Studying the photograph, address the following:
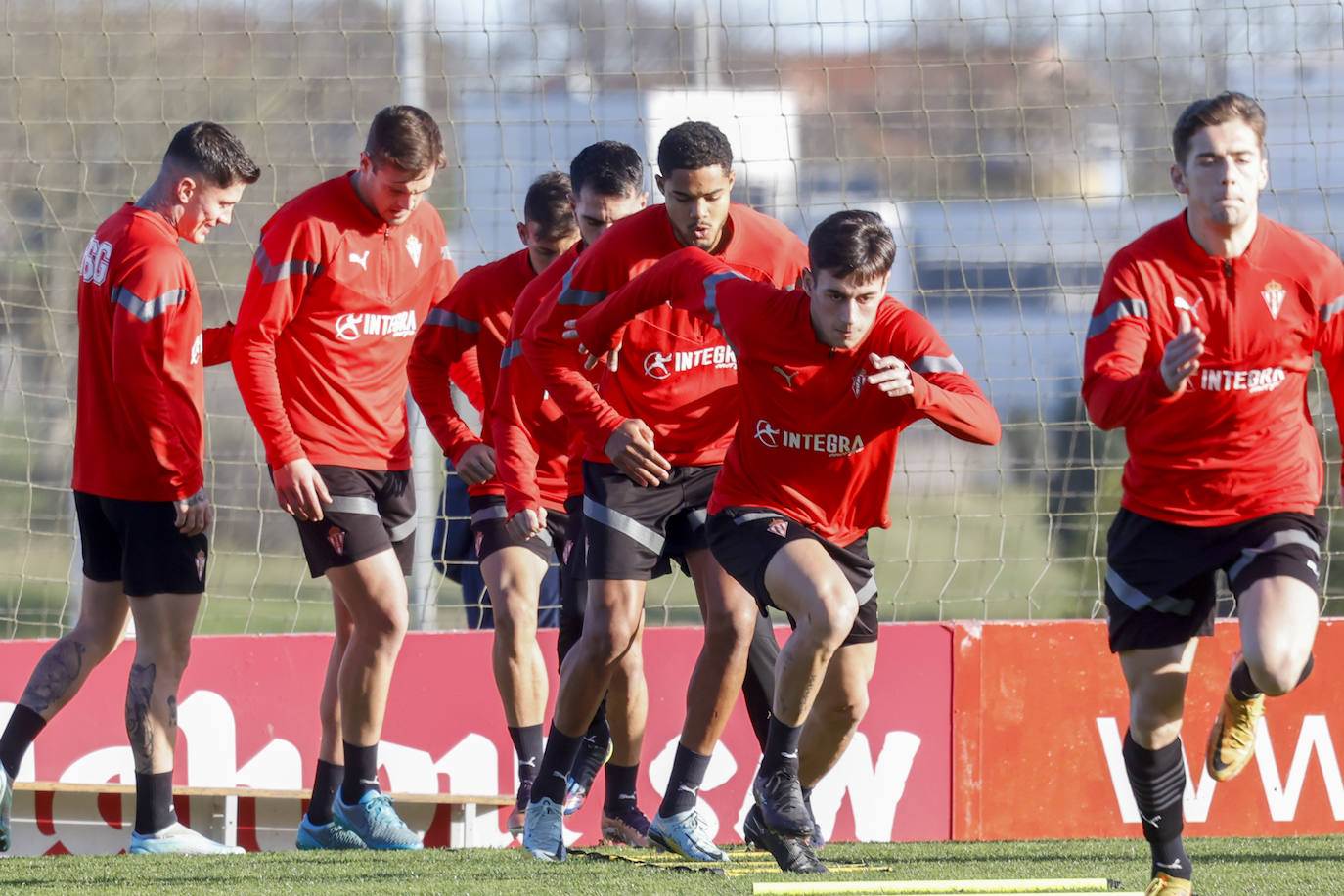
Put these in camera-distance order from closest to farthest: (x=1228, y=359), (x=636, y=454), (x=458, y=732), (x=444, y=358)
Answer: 1. (x=1228, y=359)
2. (x=636, y=454)
3. (x=444, y=358)
4. (x=458, y=732)

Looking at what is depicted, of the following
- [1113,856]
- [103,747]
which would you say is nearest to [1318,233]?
[1113,856]

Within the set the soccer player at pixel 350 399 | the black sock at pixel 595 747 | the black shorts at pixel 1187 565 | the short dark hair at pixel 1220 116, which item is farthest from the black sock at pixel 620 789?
the short dark hair at pixel 1220 116

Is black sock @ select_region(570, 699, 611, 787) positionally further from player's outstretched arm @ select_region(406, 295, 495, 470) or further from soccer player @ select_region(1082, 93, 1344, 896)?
soccer player @ select_region(1082, 93, 1344, 896)

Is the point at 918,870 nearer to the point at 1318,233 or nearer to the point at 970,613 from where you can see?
the point at 1318,233

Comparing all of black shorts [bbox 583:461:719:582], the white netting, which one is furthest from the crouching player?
the white netting

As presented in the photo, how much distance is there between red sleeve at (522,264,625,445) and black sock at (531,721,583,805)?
876mm

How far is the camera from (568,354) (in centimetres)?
498

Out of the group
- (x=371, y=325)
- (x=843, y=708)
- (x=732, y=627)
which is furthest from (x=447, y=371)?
(x=843, y=708)

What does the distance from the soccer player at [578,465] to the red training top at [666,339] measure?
0.79 feet

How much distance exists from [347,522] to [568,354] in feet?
3.04

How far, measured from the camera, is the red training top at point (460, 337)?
19.0 feet

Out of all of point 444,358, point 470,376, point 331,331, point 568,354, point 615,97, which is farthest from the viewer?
point 615,97

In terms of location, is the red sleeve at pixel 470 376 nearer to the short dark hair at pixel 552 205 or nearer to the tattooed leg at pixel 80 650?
the short dark hair at pixel 552 205

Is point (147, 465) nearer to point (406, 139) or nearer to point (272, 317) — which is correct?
point (272, 317)
